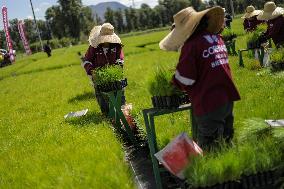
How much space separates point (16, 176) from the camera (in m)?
5.47

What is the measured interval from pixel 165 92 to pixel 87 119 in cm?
424

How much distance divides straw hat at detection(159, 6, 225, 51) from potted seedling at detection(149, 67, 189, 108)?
1.46 feet

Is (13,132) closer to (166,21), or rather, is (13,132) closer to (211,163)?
(211,163)

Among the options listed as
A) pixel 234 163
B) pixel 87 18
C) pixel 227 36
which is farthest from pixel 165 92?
pixel 87 18

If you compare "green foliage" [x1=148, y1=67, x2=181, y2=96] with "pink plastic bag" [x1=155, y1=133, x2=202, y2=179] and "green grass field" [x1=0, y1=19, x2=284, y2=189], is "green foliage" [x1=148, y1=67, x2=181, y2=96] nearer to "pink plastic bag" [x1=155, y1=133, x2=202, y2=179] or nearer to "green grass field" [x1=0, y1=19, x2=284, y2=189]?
"green grass field" [x1=0, y1=19, x2=284, y2=189]

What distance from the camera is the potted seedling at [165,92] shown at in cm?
457

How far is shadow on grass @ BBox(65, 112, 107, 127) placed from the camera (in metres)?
8.20

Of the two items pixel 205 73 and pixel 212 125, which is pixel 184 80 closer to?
pixel 205 73

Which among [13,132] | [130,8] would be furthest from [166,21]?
[13,132]

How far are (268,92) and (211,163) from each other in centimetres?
484

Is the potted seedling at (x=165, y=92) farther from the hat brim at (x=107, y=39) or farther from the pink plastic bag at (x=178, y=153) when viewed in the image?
the hat brim at (x=107, y=39)

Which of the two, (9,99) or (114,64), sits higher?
(114,64)

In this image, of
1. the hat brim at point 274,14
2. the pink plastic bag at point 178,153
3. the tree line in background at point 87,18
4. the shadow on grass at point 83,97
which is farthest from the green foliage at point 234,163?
the tree line in background at point 87,18

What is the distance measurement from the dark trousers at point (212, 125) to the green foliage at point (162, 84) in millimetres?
433
